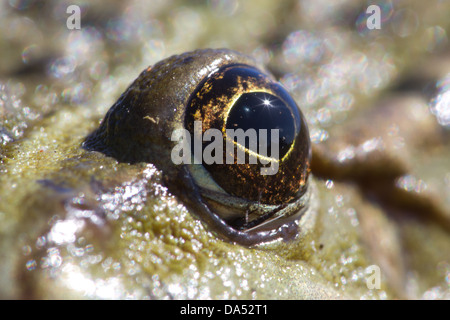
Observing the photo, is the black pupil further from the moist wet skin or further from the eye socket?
the moist wet skin

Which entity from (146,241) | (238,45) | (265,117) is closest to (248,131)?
(265,117)

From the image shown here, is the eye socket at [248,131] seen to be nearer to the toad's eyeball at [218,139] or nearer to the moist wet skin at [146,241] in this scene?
the toad's eyeball at [218,139]

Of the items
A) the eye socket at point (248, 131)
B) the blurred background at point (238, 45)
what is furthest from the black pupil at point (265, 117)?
the blurred background at point (238, 45)

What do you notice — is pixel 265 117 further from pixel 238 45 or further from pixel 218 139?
pixel 238 45

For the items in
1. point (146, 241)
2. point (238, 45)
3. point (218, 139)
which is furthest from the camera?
point (238, 45)
